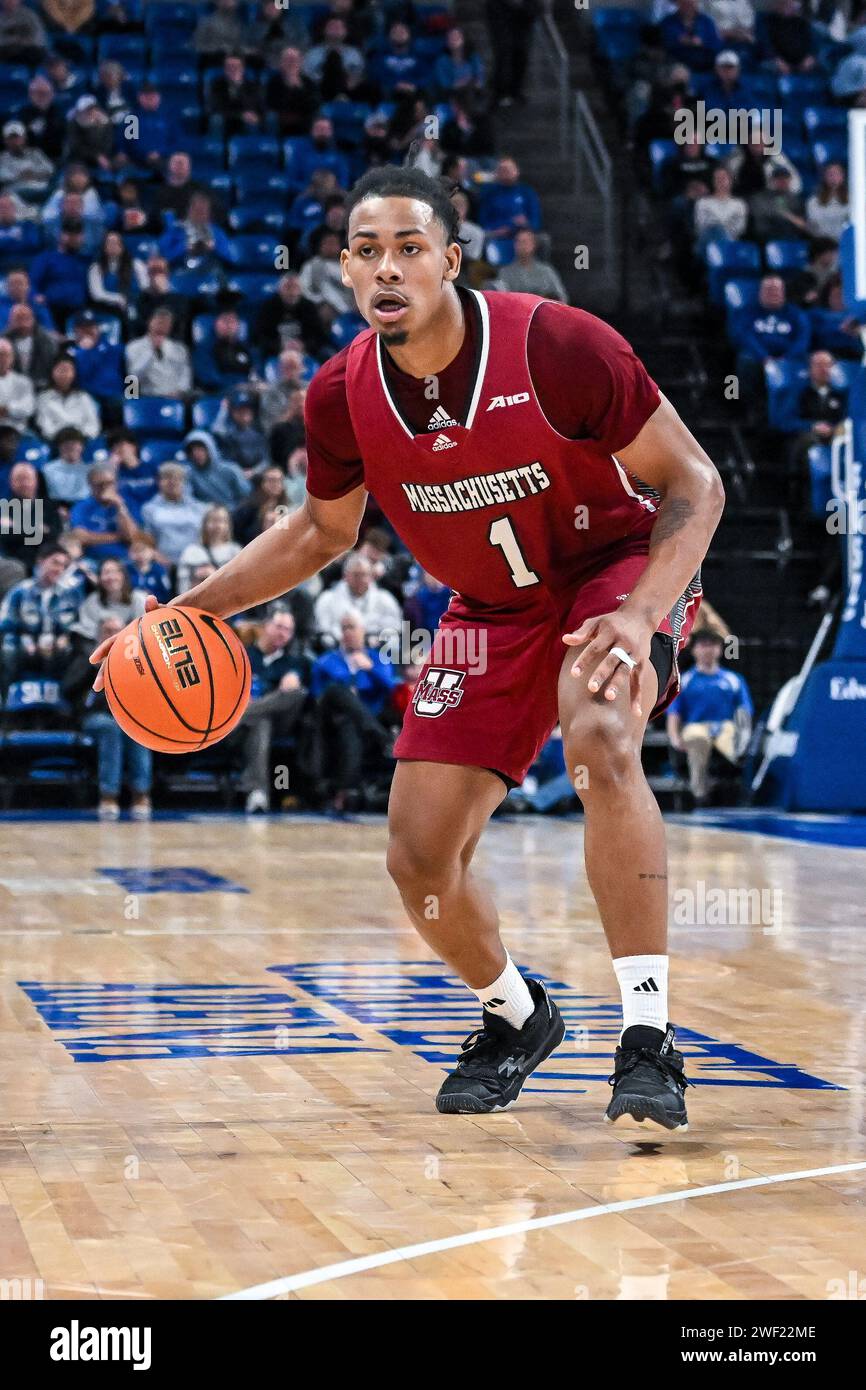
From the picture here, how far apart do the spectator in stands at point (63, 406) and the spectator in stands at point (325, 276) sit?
216 centimetres

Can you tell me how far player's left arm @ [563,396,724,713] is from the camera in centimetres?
350

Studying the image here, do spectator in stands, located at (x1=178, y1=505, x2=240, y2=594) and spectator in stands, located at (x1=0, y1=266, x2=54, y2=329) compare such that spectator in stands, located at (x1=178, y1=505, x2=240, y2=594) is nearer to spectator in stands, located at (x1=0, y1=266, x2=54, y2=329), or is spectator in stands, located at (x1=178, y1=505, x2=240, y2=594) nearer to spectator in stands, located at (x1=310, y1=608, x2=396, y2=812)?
spectator in stands, located at (x1=310, y1=608, x2=396, y2=812)

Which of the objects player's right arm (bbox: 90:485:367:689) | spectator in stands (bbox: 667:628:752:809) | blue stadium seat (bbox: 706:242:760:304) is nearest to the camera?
player's right arm (bbox: 90:485:367:689)

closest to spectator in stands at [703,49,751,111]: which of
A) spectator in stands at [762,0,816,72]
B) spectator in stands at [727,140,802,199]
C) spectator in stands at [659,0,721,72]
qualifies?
spectator in stands at [659,0,721,72]

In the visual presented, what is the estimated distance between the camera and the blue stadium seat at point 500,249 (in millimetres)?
15398

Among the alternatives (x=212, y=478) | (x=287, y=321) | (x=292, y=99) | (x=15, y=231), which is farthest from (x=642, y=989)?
(x=292, y=99)

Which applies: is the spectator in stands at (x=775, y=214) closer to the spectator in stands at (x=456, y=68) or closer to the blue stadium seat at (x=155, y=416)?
the spectator in stands at (x=456, y=68)

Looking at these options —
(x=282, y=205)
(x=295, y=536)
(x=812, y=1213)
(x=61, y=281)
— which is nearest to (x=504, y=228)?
(x=282, y=205)

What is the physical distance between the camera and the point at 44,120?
51.4ft

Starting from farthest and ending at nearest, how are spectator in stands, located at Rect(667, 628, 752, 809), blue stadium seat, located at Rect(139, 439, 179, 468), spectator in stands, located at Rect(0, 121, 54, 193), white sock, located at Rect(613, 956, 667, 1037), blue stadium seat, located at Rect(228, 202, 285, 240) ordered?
blue stadium seat, located at Rect(228, 202, 285, 240) → spectator in stands, located at Rect(0, 121, 54, 193) → blue stadium seat, located at Rect(139, 439, 179, 468) → spectator in stands, located at Rect(667, 628, 752, 809) → white sock, located at Rect(613, 956, 667, 1037)

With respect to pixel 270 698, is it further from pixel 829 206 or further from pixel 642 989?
pixel 642 989

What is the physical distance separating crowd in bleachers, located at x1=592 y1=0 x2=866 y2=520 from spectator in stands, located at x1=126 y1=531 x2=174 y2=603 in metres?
4.59
